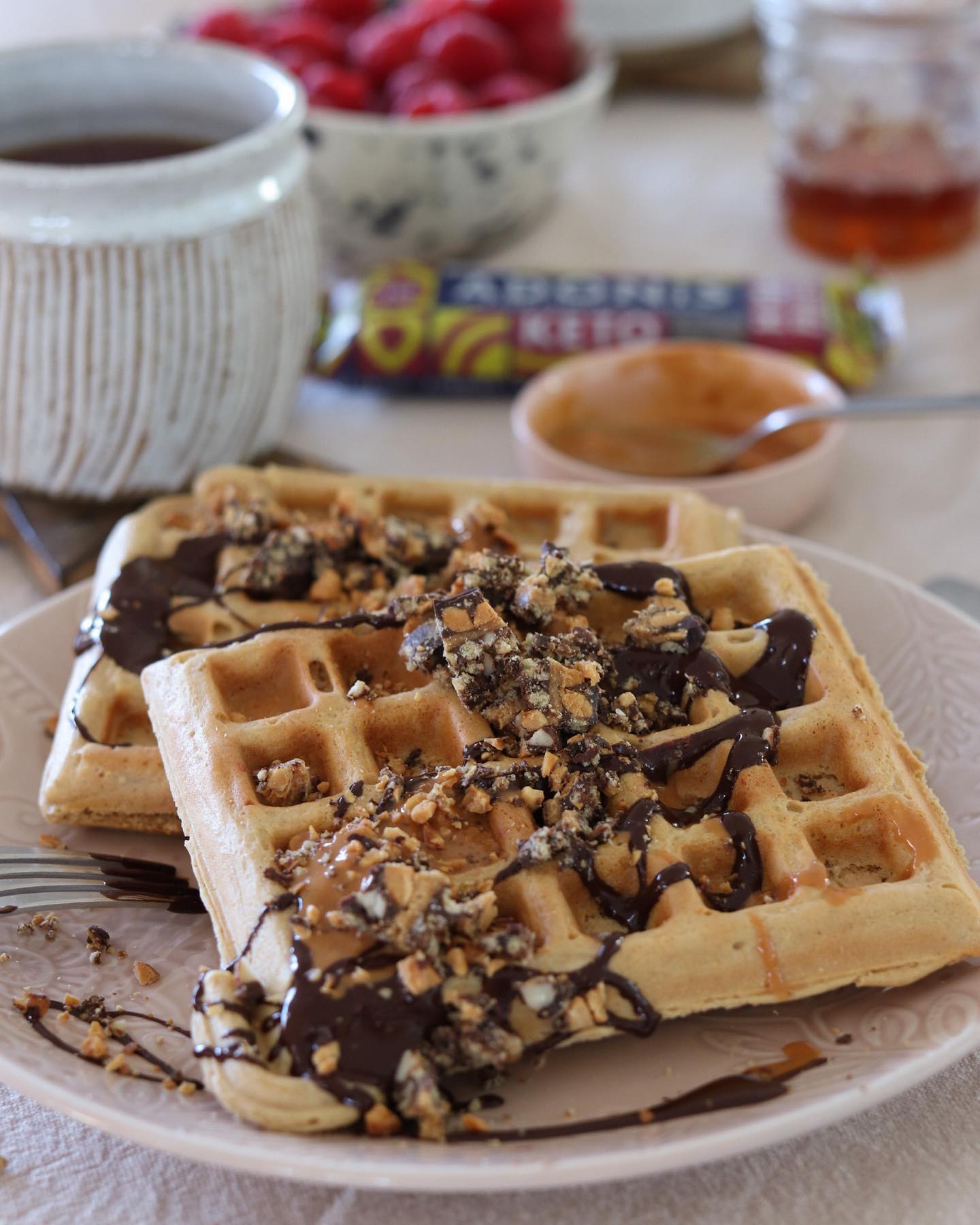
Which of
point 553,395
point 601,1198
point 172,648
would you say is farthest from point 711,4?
point 601,1198

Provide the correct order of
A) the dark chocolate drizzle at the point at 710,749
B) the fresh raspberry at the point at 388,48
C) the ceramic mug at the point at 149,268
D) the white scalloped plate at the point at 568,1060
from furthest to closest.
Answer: the fresh raspberry at the point at 388,48, the ceramic mug at the point at 149,268, the dark chocolate drizzle at the point at 710,749, the white scalloped plate at the point at 568,1060

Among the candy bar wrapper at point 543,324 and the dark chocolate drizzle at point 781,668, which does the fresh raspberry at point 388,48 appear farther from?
the dark chocolate drizzle at point 781,668

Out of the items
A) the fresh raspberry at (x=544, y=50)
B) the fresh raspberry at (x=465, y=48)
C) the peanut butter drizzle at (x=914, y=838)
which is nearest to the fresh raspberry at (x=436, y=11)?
the fresh raspberry at (x=465, y=48)

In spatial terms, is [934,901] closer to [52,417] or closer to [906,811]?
[906,811]

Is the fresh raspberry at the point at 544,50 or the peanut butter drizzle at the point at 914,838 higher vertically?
the fresh raspberry at the point at 544,50

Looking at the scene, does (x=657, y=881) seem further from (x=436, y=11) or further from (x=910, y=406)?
(x=436, y=11)

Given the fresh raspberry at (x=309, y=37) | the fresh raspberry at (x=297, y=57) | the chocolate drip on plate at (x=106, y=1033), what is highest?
the fresh raspberry at (x=309, y=37)

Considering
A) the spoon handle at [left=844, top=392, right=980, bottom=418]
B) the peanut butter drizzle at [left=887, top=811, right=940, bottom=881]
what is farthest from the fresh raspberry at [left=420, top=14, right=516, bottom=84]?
the peanut butter drizzle at [left=887, top=811, right=940, bottom=881]

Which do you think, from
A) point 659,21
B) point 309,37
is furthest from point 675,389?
point 659,21

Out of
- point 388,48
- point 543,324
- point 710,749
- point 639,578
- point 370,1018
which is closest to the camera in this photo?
point 370,1018
